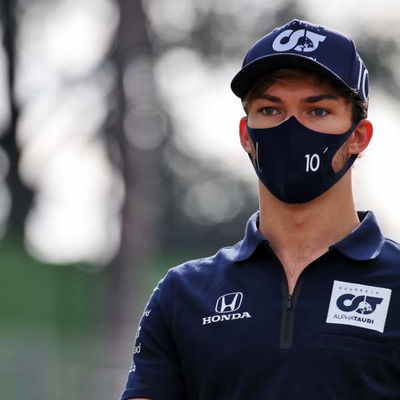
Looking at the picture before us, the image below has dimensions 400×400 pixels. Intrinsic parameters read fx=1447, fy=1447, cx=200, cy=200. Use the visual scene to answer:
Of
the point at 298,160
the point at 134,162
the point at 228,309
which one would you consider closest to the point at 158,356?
the point at 228,309

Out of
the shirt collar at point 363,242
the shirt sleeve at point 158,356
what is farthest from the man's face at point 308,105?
the shirt sleeve at point 158,356

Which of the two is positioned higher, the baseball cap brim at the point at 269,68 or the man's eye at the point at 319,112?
the baseball cap brim at the point at 269,68

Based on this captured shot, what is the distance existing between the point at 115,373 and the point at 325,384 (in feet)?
26.9

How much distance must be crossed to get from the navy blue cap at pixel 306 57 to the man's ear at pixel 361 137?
76mm

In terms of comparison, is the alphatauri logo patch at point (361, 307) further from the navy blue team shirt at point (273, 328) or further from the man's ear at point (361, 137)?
the man's ear at point (361, 137)

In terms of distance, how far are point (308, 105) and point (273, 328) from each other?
602mm

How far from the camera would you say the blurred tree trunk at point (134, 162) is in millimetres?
15219

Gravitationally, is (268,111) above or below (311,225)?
above

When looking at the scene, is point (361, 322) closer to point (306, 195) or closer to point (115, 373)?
point (306, 195)

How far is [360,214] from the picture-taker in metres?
4.05

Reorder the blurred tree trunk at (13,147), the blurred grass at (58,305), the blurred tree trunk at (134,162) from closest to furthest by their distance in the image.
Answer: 1. the blurred tree trunk at (134,162)
2. the blurred grass at (58,305)
3. the blurred tree trunk at (13,147)

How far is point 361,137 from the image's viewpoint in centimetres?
393

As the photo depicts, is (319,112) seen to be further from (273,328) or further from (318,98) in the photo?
(273,328)

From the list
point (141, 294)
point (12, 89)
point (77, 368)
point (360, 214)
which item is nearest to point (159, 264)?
point (141, 294)
